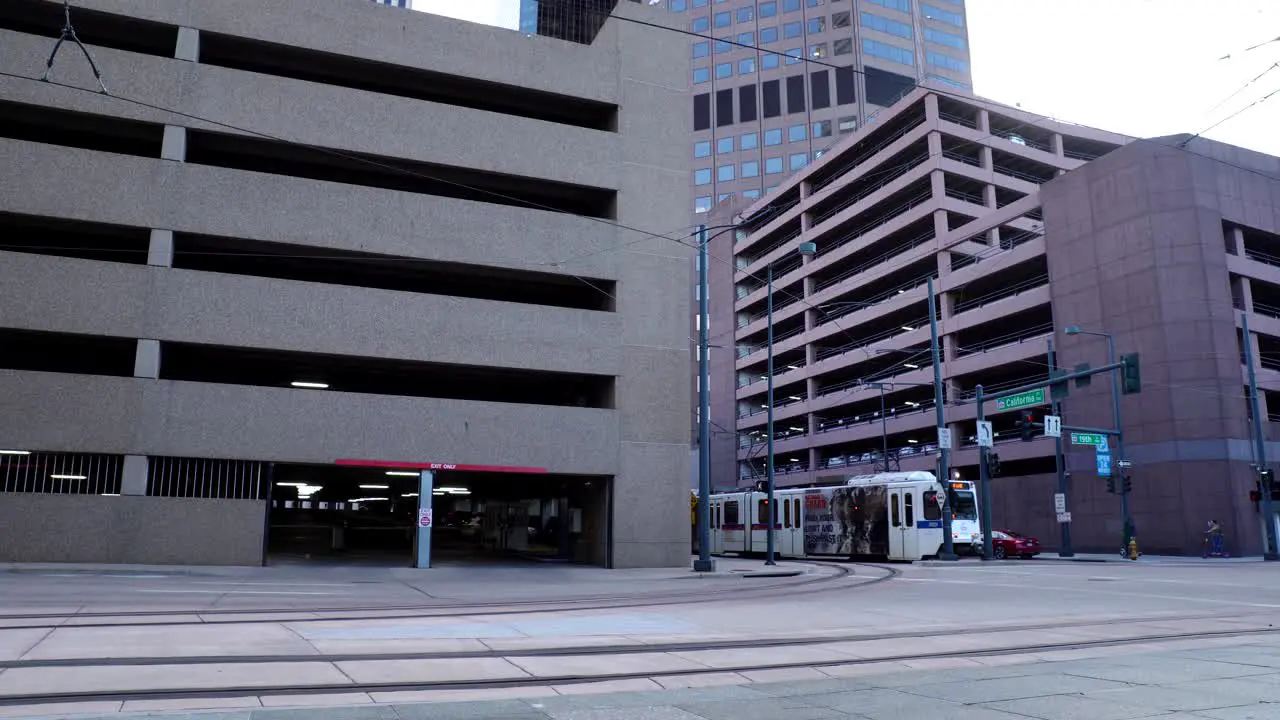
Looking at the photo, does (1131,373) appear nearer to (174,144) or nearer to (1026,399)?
(1026,399)

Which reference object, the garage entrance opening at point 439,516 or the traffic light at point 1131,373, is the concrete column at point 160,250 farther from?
the traffic light at point 1131,373

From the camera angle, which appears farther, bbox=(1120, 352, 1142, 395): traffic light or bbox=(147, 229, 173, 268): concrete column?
bbox=(1120, 352, 1142, 395): traffic light

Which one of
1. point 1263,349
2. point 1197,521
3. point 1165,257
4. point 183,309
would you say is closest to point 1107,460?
point 1197,521

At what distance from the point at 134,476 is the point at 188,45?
12.8 meters

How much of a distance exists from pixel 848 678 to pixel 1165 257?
1740 inches

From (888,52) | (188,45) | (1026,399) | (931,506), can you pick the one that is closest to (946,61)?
(888,52)

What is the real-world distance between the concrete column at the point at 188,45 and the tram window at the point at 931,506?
93.3ft

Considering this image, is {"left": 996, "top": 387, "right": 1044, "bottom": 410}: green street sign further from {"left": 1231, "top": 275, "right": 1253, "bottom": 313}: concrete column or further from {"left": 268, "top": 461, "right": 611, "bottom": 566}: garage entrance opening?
{"left": 1231, "top": 275, "right": 1253, "bottom": 313}: concrete column

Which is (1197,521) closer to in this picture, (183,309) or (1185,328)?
(1185,328)

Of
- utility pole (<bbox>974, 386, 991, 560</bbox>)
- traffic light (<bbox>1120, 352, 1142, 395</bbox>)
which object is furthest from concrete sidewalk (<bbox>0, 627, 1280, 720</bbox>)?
utility pole (<bbox>974, 386, 991, 560</bbox>)

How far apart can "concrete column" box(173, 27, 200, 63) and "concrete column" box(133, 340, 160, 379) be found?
860cm

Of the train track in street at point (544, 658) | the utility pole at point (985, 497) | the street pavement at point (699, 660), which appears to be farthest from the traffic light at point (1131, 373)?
the train track in street at point (544, 658)

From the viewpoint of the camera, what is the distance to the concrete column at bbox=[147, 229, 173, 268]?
26.9 m

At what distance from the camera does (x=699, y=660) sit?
952 cm
